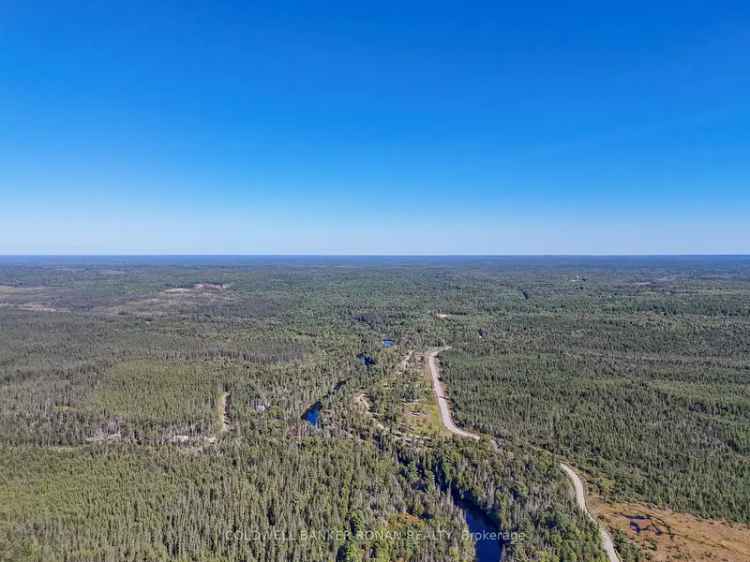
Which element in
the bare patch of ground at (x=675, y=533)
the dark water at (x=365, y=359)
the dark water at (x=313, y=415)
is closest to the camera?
the bare patch of ground at (x=675, y=533)

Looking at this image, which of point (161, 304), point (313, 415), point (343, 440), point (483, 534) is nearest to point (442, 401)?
point (313, 415)

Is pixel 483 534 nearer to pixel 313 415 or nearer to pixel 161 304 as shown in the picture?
pixel 313 415

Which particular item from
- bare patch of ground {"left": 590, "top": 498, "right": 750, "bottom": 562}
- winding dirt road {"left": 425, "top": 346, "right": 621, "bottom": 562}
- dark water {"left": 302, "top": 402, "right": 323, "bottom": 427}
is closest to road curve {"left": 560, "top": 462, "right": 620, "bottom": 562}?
winding dirt road {"left": 425, "top": 346, "right": 621, "bottom": 562}

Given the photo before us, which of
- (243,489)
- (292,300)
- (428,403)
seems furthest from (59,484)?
(292,300)

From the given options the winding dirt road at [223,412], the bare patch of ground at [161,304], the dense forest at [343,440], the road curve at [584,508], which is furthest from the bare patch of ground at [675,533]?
the bare patch of ground at [161,304]

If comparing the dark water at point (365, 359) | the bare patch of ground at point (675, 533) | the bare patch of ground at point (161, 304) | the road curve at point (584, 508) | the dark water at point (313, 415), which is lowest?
the bare patch of ground at point (675, 533)

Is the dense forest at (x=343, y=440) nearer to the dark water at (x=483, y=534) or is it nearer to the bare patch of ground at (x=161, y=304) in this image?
the dark water at (x=483, y=534)

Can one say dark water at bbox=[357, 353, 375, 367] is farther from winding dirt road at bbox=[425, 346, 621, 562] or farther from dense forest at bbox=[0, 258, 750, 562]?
winding dirt road at bbox=[425, 346, 621, 562]

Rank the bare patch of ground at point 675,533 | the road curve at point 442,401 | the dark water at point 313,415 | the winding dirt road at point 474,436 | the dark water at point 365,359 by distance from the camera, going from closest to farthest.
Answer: the bare patch of ground at point 675,533, the winding dirt road at point 474,436, the road curve at point 442,401, the dark water at point 313,415, the dark water at point 365,359
